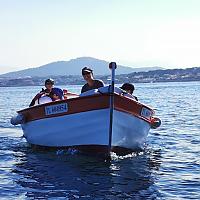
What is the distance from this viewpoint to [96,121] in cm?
1271

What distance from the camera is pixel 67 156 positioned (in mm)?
13820

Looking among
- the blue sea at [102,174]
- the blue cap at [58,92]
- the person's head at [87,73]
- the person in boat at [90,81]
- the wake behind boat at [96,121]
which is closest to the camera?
the blue sea at [102,174]

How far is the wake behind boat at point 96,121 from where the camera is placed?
1250 cm

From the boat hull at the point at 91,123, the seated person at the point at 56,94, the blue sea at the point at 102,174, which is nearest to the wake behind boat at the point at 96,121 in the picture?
the boat hull at the point at 91,123

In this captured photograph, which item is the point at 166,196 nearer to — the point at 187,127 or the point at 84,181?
the point at 84,181

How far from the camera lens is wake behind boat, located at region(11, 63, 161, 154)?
12.5 m

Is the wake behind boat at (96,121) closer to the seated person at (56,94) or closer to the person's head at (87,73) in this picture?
the person's head at (87,73)

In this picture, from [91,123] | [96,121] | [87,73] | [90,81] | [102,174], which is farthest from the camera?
[90,81]

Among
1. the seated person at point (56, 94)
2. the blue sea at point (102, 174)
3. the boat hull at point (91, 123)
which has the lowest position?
the blue sea at point (102, 174)

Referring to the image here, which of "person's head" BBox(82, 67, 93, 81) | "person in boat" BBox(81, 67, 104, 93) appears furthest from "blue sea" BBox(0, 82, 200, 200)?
"person's head" BBox(82, 67, 93, 81)

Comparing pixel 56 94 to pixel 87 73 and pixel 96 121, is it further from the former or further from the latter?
pixel 96 121

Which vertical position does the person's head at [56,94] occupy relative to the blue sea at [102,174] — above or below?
above

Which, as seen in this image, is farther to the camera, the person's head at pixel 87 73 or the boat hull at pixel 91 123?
the person's head at pixel 87 73

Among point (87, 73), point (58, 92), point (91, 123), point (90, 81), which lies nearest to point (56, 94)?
point (58, 92)
